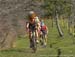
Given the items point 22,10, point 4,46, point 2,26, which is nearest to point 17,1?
point 22,10

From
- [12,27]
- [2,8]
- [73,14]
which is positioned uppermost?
[2,8]

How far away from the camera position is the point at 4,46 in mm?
18031

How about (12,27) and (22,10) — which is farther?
(12,27)

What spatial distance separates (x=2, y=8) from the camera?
14758mm

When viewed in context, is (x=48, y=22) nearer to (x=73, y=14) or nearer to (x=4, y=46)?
(x=73, y=14)

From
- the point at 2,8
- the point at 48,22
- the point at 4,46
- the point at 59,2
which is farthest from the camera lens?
the point at 48,22

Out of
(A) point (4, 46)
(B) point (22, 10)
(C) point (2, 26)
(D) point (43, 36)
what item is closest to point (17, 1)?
(B) point (22, 10)

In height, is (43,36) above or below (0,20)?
below

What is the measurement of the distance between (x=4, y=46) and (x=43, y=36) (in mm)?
4862

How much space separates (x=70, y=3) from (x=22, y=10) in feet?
55.8

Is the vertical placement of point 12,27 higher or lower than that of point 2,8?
lower

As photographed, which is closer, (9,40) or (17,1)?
(17,1)

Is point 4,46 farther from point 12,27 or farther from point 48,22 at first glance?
point 48,22

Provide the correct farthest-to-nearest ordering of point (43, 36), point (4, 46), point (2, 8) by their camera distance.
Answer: point (43, 36)
point (4, 46)
point (2, 8)
